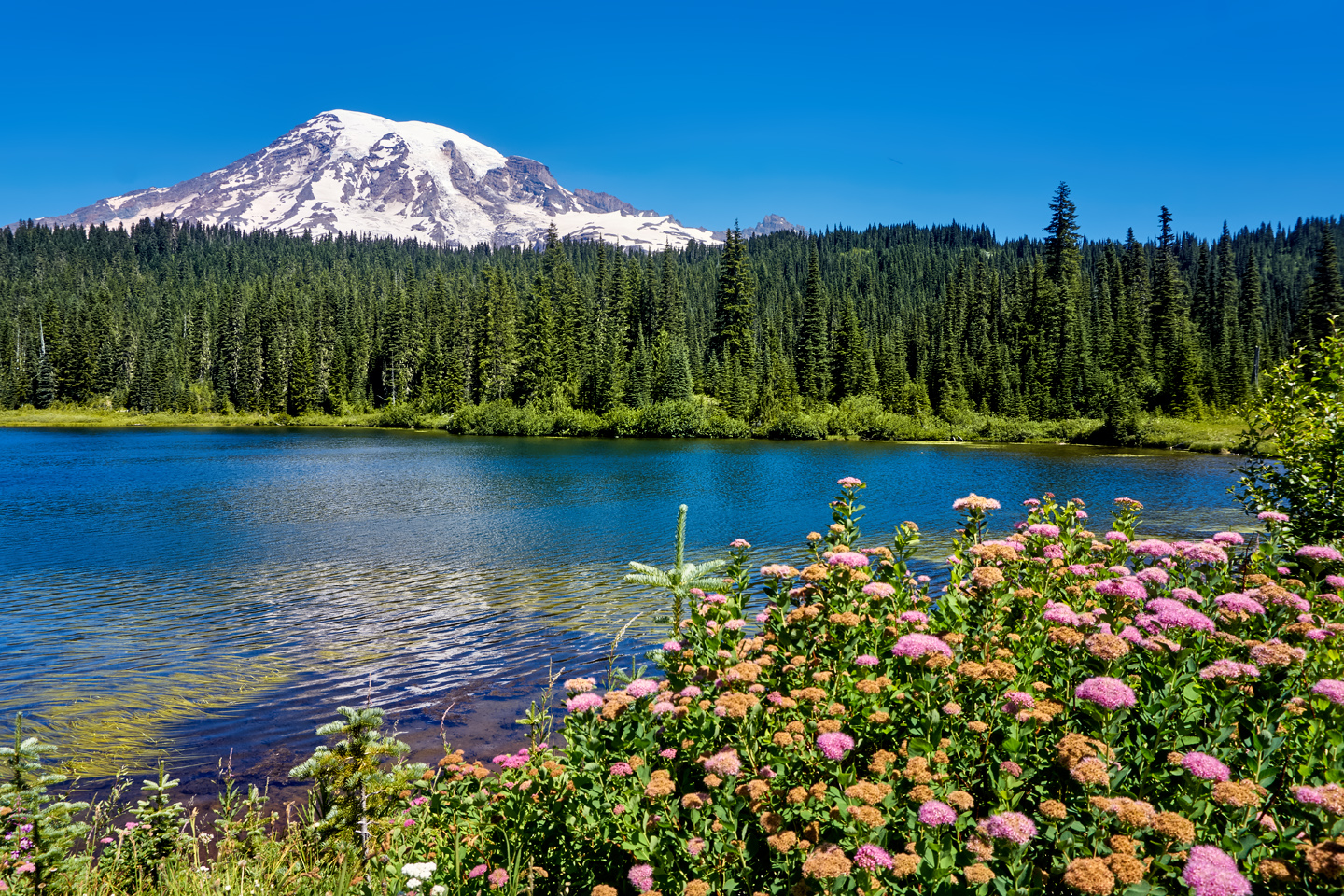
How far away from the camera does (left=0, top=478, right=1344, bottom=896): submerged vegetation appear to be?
286cm

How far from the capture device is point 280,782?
865 cm

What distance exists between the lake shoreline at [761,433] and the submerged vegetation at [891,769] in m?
63.5

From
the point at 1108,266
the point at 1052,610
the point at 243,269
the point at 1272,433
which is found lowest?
the point at 1052,610

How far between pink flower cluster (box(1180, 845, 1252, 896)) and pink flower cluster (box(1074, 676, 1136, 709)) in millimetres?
611

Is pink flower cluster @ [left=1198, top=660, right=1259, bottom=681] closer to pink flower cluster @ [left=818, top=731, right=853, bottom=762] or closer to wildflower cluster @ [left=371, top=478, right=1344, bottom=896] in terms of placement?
wildflower cluster @ [left=371, top=478, right=1344, bottom=896]

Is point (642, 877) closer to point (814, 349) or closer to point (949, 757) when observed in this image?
point (949, 757)

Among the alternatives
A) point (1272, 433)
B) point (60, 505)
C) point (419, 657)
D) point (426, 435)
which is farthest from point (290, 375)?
point (1272, 433)

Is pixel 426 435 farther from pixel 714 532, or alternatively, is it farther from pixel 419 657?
pixel 419 657

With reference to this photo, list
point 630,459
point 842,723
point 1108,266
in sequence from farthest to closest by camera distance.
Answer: point 1108,266, point 630,459, point 842,723

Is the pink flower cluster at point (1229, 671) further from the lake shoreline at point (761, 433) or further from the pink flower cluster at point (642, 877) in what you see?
the lake shoreline at point (761, 433)

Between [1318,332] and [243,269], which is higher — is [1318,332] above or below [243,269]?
below

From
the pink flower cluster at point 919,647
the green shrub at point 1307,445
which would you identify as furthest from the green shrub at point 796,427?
the pink flower cluster at point 919,647

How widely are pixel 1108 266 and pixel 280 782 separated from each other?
14998cm

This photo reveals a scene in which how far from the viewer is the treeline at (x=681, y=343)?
94375 mm
